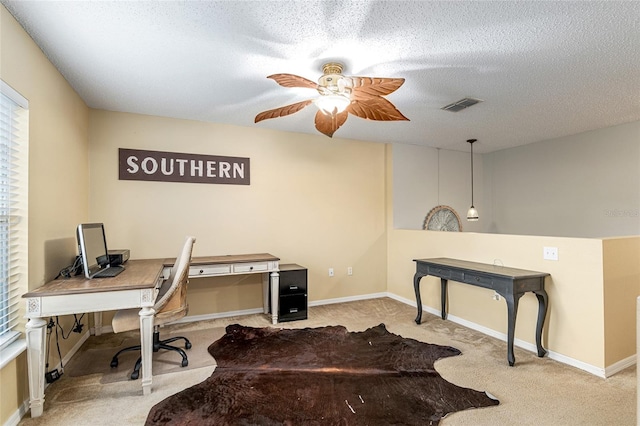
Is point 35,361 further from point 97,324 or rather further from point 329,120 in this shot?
point 329,120

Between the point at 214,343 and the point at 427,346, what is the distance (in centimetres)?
211

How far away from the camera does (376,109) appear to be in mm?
2660

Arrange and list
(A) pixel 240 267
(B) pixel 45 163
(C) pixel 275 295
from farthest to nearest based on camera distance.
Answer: (C) pixel 275 295 → (A) pixel 240 267 → (B) pixel 45 163

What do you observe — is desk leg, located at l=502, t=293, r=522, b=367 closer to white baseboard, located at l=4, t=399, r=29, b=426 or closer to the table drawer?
the table drawer

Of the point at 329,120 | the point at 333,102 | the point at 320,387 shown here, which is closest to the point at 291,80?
the point at 333,102

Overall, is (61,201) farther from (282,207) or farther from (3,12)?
(282,207)

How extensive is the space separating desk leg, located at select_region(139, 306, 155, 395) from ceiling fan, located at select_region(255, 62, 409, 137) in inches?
69.0

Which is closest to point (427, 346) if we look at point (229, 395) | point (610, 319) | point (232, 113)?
point (610, 319)

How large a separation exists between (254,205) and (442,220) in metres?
3.30

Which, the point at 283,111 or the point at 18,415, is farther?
the point at 283,111

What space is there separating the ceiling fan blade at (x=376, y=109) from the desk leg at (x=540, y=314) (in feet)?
6.59

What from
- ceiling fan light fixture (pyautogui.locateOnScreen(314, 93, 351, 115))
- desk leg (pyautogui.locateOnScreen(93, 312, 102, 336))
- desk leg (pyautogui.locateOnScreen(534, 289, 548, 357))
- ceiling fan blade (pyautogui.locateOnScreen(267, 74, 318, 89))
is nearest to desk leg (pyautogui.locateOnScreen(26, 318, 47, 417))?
desk leg (pyautogui.locateOnScreen(93, 312, 102, 336))

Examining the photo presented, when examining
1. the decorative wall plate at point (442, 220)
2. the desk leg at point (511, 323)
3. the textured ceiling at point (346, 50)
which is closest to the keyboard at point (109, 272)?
the textured ceiling at point (346, 50)

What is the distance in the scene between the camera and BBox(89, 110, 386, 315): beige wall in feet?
12.0
